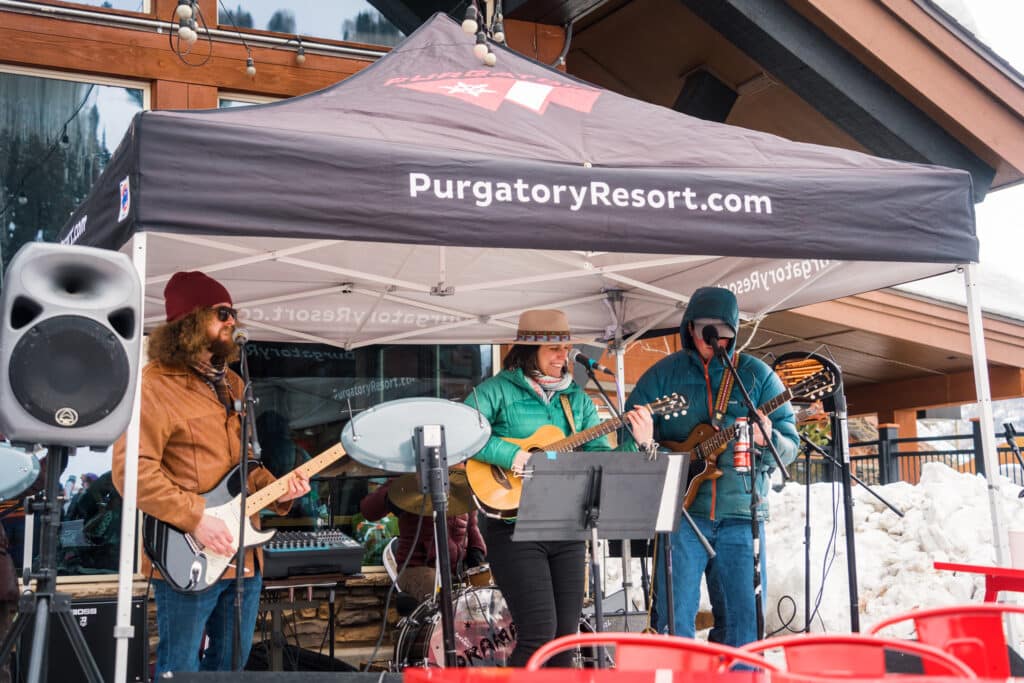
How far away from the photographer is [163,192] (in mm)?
3441

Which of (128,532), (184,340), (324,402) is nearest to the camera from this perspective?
(128,532)

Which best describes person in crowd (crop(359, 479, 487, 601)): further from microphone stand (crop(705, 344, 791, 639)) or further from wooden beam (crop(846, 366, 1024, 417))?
wooden beam (crop(846, 366, 1024, 417))

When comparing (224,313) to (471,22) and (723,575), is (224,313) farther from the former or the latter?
(723,575)

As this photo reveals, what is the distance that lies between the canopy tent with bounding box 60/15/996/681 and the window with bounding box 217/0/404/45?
2.53 meters

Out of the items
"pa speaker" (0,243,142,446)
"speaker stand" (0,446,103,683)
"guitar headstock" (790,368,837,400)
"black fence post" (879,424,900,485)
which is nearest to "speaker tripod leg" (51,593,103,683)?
"speaker stand" (0,446,103,683)

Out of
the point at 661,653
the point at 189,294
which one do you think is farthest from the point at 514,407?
the point at 661,653

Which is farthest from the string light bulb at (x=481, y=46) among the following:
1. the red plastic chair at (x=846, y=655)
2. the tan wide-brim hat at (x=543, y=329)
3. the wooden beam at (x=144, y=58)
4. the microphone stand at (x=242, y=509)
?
the red plastic chair at (x=846, y=655)

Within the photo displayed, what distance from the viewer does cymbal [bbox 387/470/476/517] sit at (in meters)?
5.56

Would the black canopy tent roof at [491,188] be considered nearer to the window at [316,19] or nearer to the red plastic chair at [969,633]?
the red plastic chair at [969,633]

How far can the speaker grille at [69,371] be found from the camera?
122 inches

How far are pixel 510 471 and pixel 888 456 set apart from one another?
9586 mm

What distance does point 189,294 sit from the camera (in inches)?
169

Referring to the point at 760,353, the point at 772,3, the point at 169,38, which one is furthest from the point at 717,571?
the point at 760,353

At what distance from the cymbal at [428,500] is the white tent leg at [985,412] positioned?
2701 mm
